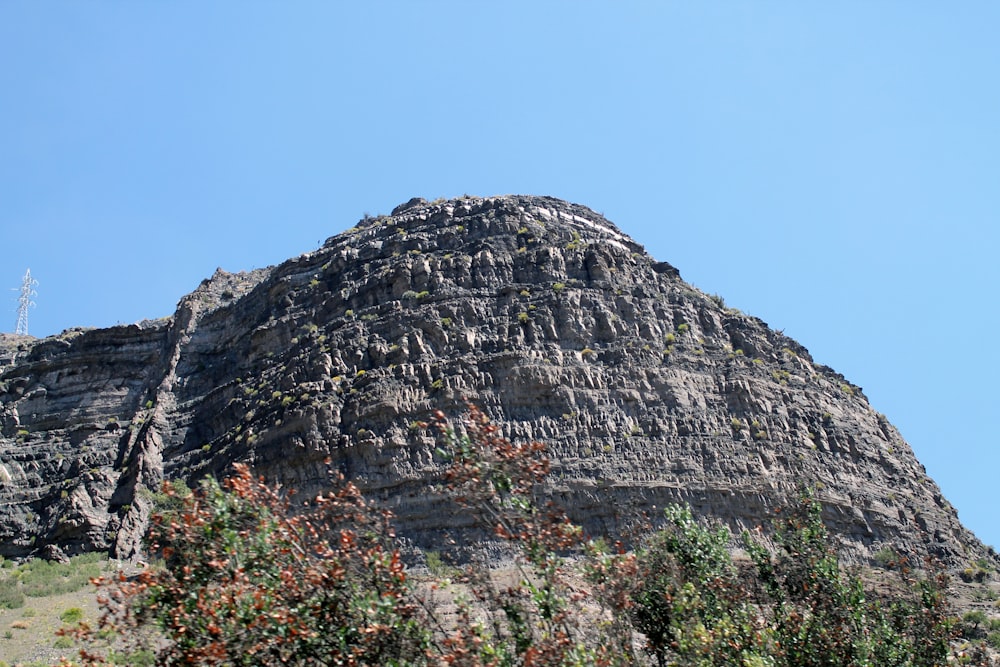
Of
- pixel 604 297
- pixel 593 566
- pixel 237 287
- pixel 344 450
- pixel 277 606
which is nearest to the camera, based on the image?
pixel 277 606

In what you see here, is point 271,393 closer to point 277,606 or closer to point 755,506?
point 755,506

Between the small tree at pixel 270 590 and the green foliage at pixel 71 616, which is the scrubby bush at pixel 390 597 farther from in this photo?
the green foliage at pixel 71 616

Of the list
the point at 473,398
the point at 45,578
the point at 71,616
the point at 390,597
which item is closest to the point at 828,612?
the point at 390,597

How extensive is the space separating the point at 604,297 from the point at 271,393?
17.0m

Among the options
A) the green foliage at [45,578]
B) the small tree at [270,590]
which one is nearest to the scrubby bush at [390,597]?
the small tree at [270,590]

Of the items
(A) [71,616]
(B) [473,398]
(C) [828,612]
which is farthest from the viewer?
(B) [473,398]

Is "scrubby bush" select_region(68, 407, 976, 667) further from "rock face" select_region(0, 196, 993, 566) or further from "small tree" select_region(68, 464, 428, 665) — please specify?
"rock face" select_region(0, 196, 993, 566)

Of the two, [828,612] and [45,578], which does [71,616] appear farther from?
[828,612]

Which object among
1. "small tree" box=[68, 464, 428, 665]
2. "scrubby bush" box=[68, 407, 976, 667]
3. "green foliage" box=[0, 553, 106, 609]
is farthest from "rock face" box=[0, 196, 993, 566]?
"small tree" box=[68, 464, 428, 665]

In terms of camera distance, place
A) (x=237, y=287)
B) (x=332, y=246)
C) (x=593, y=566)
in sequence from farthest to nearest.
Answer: (x=237, y=287) < (x=332, y=246) < (x=593, y=566)

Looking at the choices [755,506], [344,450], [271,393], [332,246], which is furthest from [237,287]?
[755,506]

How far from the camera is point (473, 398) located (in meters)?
44.2

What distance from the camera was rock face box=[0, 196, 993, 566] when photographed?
140 ft

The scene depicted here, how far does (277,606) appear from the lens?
44.7 feet
